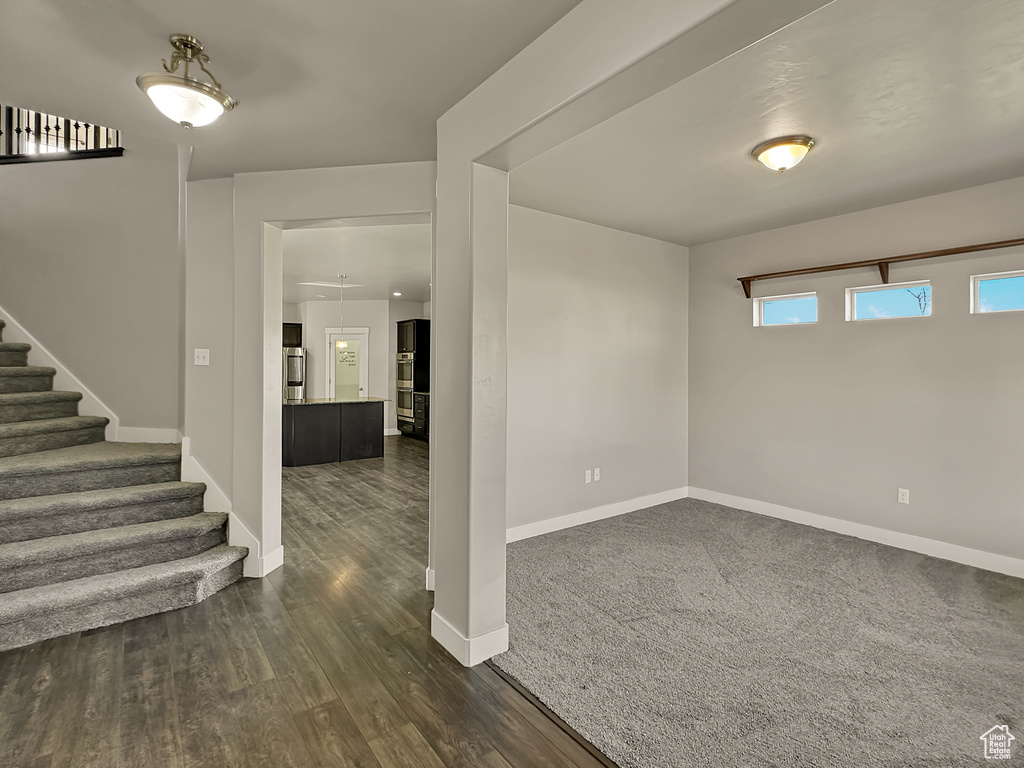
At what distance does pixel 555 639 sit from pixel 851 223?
401 cm

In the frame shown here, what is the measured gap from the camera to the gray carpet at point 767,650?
1902 millimetres

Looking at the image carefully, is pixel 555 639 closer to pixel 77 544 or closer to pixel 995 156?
pixel 77 544

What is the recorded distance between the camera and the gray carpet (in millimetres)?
1902

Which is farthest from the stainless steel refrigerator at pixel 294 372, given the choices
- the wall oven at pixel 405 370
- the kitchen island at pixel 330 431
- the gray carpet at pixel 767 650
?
the gray carpet at pixel 767 650

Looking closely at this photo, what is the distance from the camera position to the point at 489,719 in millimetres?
1991

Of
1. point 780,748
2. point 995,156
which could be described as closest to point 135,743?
point 780,748

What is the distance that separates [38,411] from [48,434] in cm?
38

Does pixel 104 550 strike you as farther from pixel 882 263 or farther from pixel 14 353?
pixel 882 263

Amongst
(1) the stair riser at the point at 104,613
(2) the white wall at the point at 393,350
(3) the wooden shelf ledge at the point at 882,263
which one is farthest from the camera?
(2) the white wall at the point at 393,350

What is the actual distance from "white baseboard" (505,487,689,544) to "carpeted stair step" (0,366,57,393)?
3854mm

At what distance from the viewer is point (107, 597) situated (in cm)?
267

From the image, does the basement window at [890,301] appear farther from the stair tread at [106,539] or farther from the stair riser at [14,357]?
the stair riser at [14,357]

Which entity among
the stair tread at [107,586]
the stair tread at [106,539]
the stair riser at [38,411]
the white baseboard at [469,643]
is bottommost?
the white baseboard at [469,643]

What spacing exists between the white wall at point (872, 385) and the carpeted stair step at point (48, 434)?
17.6 feet
